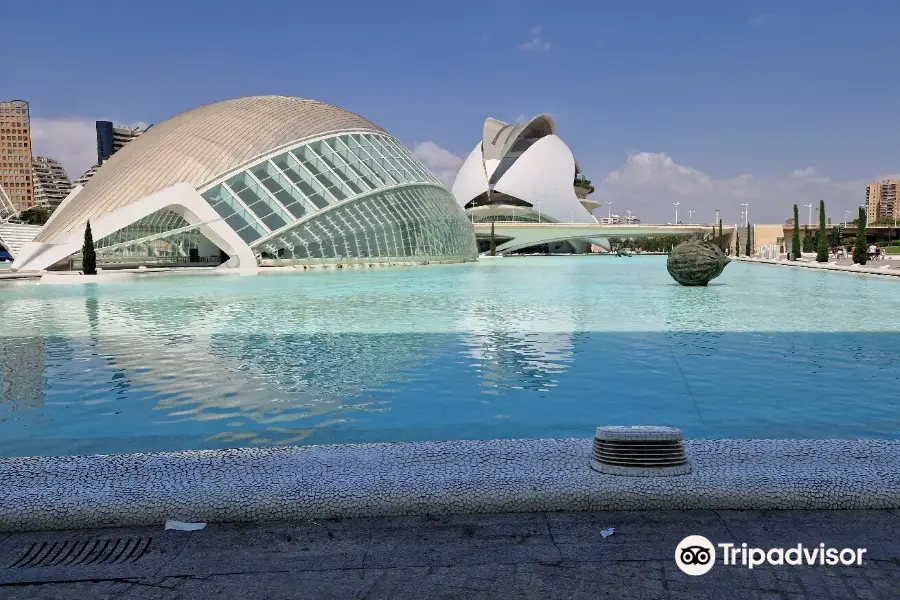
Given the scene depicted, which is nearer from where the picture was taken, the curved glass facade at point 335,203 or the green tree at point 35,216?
the curved glass facade at point 335,203

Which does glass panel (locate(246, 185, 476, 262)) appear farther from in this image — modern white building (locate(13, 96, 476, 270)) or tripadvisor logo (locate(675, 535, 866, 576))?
tripadvisor logo (locate(675, 535, 866, 576))

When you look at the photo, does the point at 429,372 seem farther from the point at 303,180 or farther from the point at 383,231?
the point at 383,231

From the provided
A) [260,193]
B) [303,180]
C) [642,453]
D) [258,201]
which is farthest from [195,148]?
[642,453]

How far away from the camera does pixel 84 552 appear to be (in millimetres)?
3543

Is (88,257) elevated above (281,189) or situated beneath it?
situated beneath

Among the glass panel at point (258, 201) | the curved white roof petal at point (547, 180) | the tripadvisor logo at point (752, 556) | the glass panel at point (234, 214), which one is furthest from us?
the curved white roof petal at point (547, 180)

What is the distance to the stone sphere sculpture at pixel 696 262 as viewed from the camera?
23625 millimetres

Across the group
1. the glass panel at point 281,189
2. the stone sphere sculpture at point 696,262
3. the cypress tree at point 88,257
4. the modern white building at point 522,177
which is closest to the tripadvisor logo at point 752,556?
the stone sphere sculpture at point 696,262

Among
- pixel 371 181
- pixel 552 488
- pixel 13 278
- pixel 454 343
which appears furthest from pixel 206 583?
pixel 371 181

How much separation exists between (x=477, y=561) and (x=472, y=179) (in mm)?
104229

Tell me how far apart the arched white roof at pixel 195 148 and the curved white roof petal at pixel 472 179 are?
5999 centimetres

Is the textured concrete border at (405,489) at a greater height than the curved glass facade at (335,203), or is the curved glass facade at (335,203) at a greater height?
the curved glass facade at (335,203)

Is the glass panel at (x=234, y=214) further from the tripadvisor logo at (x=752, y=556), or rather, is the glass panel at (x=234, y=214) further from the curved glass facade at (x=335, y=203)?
the tripadvisor logo at (x=752, y=556)

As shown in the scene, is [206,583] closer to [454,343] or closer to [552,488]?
[552,488]
